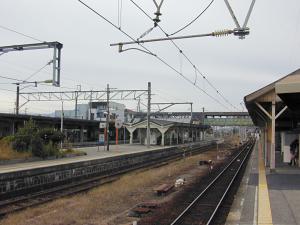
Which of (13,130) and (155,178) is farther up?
(13,130)

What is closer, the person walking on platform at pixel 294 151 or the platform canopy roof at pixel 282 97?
the platform canopy roof at pixel 282 97

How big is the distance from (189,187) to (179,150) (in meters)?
33.1

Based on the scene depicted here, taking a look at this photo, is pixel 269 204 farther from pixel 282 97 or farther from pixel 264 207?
pixel 282 97

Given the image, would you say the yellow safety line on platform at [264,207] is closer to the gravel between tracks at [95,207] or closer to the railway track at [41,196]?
the gravel between tracks at [95,207]

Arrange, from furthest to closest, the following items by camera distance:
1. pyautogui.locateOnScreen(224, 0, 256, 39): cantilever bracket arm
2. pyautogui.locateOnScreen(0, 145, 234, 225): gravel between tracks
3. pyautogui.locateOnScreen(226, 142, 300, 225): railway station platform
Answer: pyautogui.locateOnScreen(0, 145, 234, 225): gravel between tracks, pyautogui.locateOnScreen(224, 0, 256, 39): cantilever bracket arm, pyautogui.locateOnScreen(226, 142, 300, 225): railway station platform

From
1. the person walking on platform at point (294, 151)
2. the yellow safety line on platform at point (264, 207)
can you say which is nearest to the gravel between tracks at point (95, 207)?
the yellow safety line on platform at point (264, 207)

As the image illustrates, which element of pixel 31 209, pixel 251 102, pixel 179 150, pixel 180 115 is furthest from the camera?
pixel 180 115

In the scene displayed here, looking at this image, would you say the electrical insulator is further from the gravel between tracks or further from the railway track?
the railway track

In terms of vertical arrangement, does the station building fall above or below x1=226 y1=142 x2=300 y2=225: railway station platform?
above

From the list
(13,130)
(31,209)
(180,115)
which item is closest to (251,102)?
(31,209)

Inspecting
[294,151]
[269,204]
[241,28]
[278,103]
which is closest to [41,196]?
[269,204]

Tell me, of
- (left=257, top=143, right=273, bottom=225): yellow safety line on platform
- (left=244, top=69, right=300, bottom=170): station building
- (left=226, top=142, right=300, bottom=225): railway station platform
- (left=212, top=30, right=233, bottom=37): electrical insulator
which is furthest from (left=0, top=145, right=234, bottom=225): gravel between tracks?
(left=212, top=30, right=233, bottom=37): electrical insulator

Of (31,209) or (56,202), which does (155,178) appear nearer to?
(56,202)

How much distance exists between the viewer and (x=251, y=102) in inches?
934
